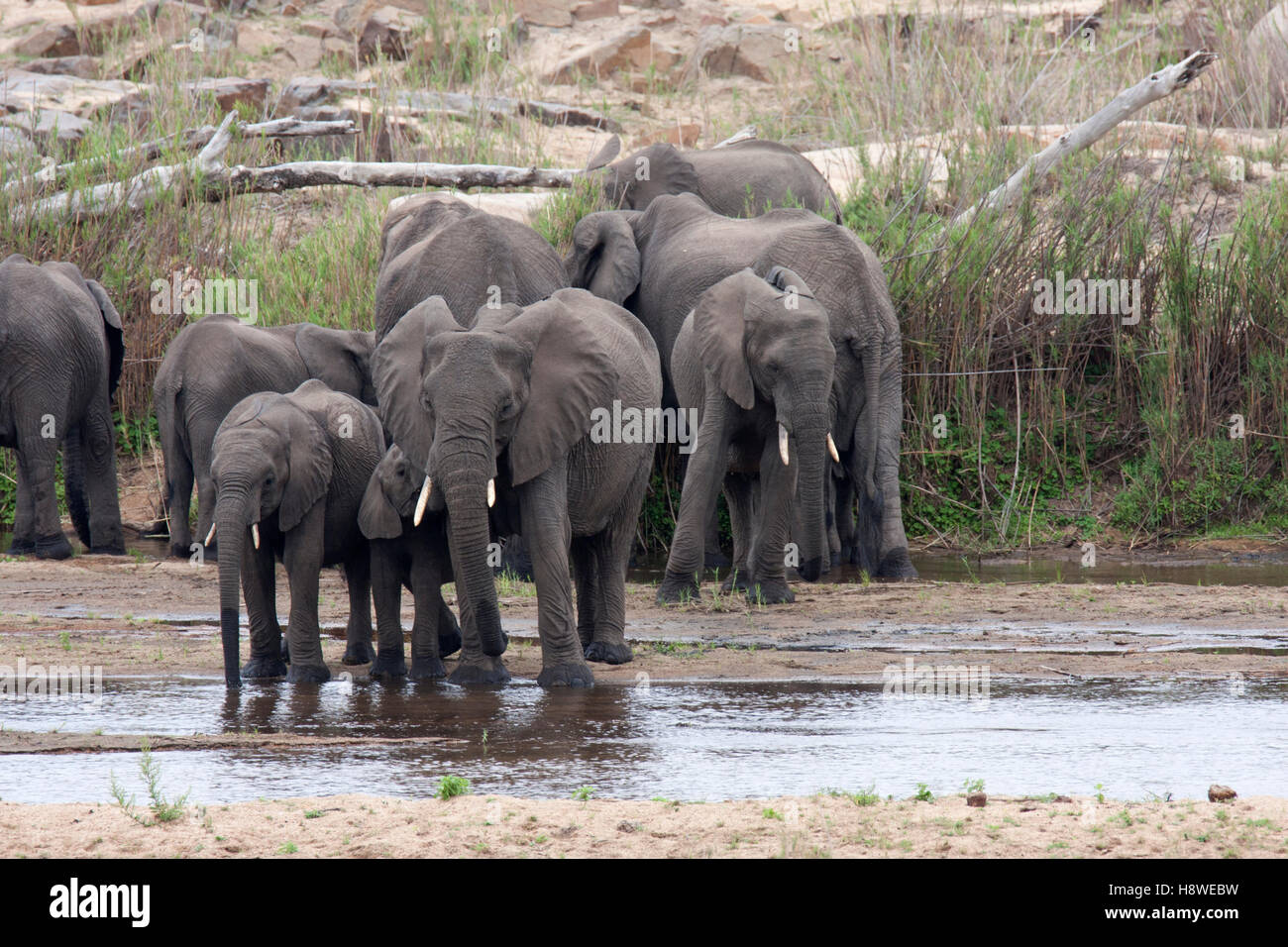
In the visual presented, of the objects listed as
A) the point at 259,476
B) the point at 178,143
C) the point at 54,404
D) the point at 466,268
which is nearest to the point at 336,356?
the point at 466,268

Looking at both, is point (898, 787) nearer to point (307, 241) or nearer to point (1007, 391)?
point (1007, 391)

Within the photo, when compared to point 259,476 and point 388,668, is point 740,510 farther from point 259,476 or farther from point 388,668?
point 259,476

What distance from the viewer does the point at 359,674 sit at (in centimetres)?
853

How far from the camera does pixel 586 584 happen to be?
30.0ft

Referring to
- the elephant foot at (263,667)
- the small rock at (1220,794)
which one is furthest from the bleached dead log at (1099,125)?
the small rock at (1220,794)

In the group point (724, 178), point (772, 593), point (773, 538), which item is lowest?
point (772, 593)

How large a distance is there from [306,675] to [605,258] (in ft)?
20.3

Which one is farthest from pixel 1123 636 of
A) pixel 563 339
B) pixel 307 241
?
pixel 307 241

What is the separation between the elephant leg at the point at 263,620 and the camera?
834 centimetres

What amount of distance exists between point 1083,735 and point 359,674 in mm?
3496

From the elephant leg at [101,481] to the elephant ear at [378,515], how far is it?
5.80m

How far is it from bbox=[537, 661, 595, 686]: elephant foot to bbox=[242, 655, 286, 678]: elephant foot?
1.32 meters

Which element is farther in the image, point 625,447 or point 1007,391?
point 1007,391

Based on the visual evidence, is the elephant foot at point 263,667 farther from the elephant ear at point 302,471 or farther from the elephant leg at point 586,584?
the elephant leg at point 586,584
